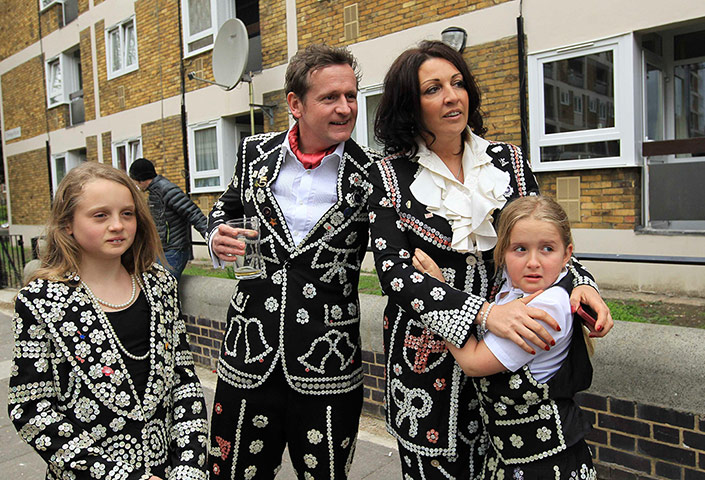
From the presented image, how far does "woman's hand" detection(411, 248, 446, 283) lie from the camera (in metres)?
1.72

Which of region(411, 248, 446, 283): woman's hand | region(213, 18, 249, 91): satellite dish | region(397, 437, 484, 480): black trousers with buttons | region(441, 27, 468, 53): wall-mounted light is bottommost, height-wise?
region(397, 437, 484, 480): black trousers with buttons

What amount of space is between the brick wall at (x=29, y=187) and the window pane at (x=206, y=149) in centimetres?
774

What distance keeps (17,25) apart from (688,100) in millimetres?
20388

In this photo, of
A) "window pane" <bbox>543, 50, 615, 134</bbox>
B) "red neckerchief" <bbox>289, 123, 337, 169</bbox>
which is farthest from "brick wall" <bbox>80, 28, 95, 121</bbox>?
"red neckerchief" <bbox>289, 123, 337, 169</bbox>

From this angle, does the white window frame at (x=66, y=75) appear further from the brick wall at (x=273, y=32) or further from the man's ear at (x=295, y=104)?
the man's ear at (x=295, y=104)

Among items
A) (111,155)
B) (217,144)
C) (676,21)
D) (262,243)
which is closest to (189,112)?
(217,144)

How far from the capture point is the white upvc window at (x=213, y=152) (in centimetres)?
1200

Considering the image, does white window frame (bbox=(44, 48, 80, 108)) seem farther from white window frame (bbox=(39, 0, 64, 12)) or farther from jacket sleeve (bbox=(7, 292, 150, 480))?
jacket sleeve (bbox=(7, 292, 150, 480))

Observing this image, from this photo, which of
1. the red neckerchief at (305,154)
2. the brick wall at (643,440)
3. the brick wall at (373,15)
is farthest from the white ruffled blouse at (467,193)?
the brick wall at (373,15)

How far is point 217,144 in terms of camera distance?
12102 mm

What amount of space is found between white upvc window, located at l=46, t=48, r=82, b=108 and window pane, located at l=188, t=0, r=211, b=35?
6395 millimetres

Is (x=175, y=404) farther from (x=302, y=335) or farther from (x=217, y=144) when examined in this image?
(x=217, y=144)

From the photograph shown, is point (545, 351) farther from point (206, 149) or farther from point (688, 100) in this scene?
point (206, 149)

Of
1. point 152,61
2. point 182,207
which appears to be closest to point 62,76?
point 152,61
